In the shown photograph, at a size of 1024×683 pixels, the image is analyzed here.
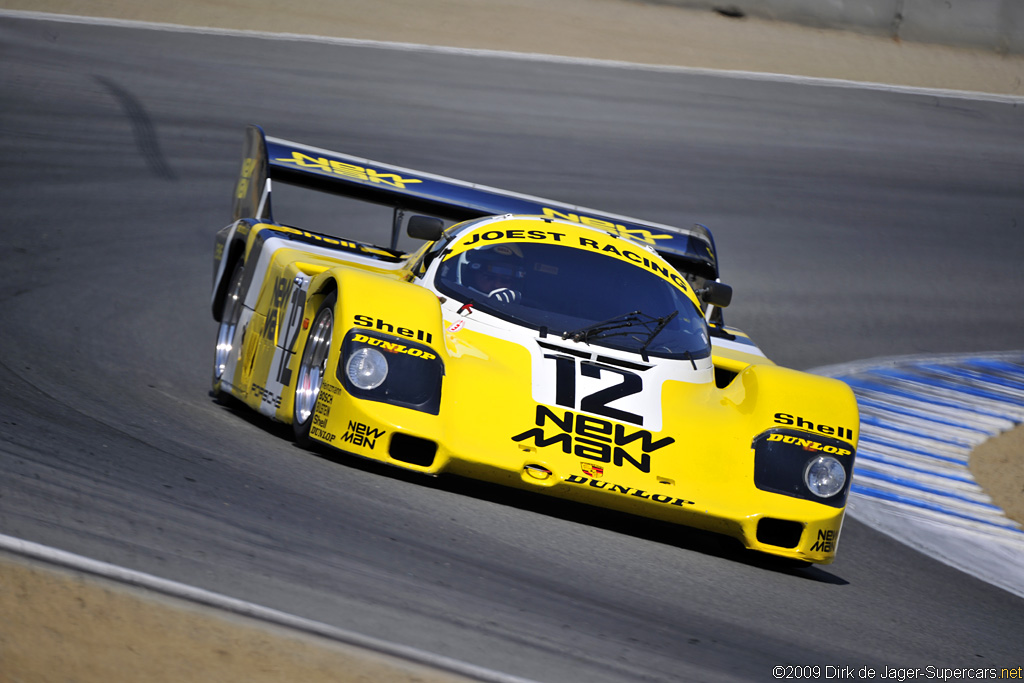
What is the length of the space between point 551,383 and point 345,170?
358cm

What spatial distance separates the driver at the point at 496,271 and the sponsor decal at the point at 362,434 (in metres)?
1.23

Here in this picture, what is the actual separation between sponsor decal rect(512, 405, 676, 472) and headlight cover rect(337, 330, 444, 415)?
0.42m

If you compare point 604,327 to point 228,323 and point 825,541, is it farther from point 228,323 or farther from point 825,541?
point 228,323

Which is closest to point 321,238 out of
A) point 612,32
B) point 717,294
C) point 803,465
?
point 717,294

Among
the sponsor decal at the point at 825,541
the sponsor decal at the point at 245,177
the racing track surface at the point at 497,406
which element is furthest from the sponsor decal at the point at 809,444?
the sponsor decal at the point at 245,177

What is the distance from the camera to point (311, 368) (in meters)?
5.53

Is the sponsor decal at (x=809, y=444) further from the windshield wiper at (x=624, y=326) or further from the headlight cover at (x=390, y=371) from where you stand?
the headlight cover at (x=390, y=371)

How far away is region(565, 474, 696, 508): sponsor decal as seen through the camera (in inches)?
194

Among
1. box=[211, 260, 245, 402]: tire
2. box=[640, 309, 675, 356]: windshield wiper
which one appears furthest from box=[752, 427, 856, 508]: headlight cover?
box=[211, 260, 245, 402]: tire

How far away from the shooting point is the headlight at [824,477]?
5352 mm

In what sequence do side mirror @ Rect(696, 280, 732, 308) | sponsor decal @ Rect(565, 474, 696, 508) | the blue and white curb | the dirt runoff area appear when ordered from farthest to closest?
1. the dirt runoff area
2. the blue and white curb
3. side mirror @ Rect(696, 280, 732, 308)
4. sponsor decal @ Rect(565, 474, 696, 508)

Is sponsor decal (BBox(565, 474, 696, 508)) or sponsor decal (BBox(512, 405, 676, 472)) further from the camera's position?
sponsor decal (BBox(512, 405, 676, 472))

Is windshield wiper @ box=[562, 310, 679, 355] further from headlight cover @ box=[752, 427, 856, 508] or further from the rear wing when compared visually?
the rear wing

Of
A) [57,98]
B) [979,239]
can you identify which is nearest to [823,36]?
[979,239]
